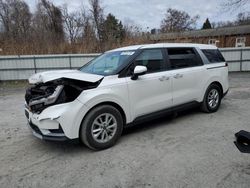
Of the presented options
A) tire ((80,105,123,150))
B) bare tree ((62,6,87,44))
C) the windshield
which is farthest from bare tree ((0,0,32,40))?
tire ((80,105,123,150))

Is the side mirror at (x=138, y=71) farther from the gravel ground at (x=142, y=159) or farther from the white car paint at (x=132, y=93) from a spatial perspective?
the gravel ground at (x=142, y=159)

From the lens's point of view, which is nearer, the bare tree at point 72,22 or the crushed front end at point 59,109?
the crushed front end at point 59,109

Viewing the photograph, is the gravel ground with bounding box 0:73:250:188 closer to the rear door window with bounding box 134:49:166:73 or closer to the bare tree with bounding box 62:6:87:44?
the rear door window with bounding box 134:49:166:73

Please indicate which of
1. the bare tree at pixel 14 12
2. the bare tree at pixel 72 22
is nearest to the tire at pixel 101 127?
the bare tree at pixel 72 22

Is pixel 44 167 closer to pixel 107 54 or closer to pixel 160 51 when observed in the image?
pixel 107 54

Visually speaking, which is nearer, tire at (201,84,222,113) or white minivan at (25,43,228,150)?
white minivan at (25,43,228,150)

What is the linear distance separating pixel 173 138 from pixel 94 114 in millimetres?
1610

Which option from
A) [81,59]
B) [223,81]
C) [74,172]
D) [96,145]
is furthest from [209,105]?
[81,59]

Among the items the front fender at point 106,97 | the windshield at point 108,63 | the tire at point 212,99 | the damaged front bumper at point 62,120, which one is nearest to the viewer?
the damaged front bumper at point 62,120

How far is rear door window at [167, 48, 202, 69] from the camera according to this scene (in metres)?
4.88

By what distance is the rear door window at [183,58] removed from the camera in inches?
192

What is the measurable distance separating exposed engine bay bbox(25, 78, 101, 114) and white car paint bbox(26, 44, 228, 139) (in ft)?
0.22

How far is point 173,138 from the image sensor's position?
423 cm

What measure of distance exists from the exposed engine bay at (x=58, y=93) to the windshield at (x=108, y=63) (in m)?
0.54
